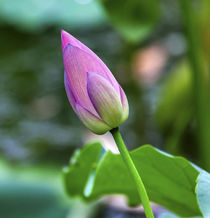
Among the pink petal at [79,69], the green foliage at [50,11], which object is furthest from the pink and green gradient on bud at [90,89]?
the green foliage at [50,11]

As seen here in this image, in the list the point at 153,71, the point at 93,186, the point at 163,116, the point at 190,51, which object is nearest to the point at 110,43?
the point at 153,71

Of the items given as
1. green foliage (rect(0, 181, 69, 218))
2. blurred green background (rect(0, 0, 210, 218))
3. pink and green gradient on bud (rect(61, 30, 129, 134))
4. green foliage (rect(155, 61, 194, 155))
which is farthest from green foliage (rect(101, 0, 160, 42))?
pink and green gradient on bud (rect(61, 30, 129, 134))

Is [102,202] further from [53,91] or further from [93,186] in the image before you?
[53,91]

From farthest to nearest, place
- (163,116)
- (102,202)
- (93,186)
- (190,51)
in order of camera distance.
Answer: (163,116)
(102,202)
(190,51)
(93,186)

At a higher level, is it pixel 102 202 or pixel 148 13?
pixel 148 13

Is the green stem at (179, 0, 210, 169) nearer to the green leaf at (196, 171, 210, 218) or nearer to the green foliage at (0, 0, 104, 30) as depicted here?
the green leaf at (196, 171, 210, 218)

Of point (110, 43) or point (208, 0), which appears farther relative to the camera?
point (110, 43)

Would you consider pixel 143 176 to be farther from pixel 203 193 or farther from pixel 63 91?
pixel 63 91

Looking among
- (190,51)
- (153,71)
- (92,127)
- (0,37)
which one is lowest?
(153,71)
